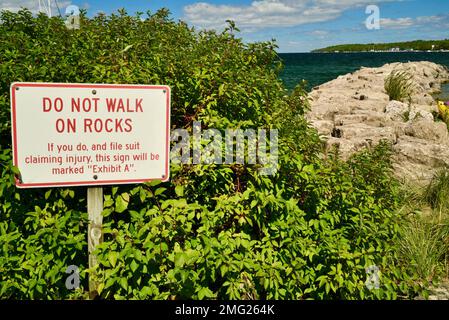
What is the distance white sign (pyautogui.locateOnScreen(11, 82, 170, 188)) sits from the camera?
2812 mm

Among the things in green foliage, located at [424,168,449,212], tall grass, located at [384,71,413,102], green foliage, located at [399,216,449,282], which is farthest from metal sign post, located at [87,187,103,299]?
tall grass, located at [384,71,413,102]

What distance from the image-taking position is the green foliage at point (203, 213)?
9.45 ft

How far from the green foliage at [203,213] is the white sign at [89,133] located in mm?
158

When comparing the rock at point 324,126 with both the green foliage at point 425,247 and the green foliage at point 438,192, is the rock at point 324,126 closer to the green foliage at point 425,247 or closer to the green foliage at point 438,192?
the green foliage at point 438,192

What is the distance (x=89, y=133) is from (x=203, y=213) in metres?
0.98

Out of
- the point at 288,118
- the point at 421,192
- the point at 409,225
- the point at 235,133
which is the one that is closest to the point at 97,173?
the point at 235,133

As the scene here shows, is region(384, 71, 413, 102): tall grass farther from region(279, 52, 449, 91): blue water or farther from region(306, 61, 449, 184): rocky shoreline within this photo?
region(279, 52, 449, 91): blue water

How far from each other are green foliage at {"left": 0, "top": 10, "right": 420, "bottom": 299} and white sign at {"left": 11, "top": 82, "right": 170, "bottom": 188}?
0.16 m

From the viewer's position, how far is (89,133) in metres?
2.93
